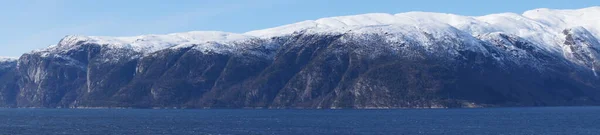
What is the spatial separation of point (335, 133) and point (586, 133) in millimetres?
50314

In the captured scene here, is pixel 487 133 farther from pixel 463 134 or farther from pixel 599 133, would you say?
pixel 599 133

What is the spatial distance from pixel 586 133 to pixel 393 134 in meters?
38.5

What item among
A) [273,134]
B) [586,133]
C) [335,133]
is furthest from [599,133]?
[273,134]

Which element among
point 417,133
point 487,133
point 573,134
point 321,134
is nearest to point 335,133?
point 321,134

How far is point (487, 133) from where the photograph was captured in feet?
651

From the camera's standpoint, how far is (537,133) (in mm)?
197875

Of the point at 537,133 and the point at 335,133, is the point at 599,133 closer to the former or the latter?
the point at 537,133

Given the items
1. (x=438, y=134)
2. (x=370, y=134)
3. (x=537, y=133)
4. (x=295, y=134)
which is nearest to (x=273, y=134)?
(x=295, y=134)

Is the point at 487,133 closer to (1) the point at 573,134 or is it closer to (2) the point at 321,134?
(1) the point at 573,134

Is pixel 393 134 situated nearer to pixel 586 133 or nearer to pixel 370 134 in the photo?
pixel 370 134

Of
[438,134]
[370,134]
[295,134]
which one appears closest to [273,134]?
[295,134]

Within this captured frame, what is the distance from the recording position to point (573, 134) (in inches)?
7687

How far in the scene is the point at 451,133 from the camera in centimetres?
19838

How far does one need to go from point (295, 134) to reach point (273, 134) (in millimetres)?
4512
